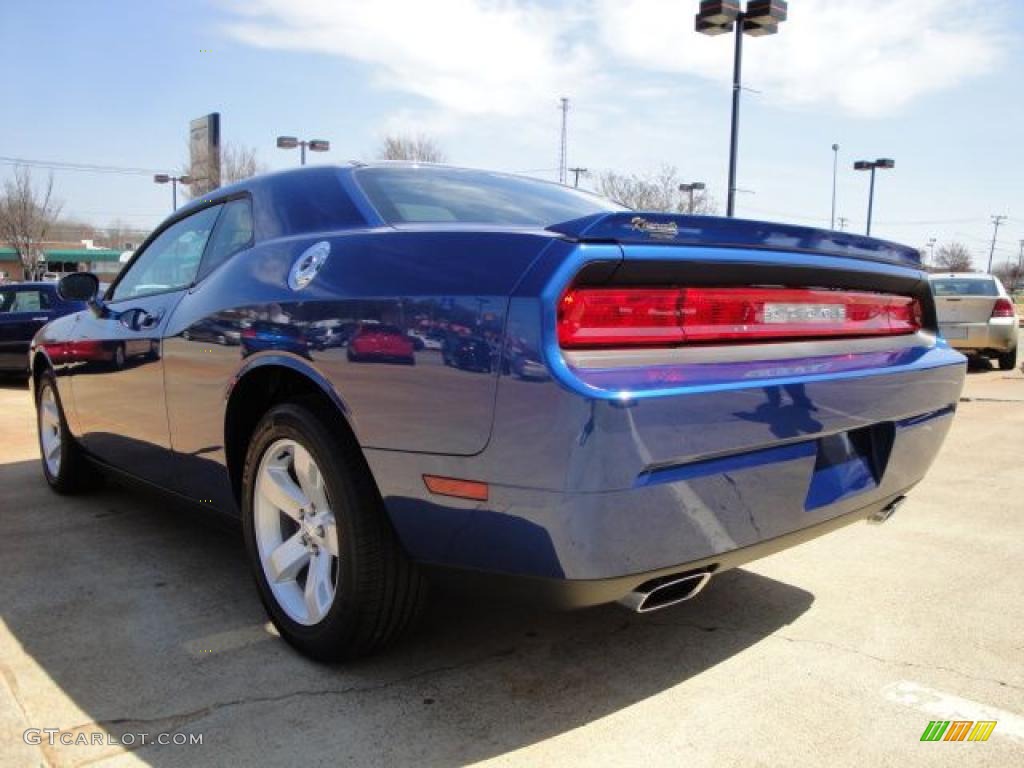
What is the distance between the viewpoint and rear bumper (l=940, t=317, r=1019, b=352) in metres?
11.3

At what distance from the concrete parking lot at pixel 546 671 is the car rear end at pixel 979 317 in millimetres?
8832

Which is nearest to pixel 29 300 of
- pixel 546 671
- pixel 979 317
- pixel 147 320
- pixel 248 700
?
pixel 147 320

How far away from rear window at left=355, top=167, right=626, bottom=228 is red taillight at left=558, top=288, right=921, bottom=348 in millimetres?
573

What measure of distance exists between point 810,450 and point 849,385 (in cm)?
24

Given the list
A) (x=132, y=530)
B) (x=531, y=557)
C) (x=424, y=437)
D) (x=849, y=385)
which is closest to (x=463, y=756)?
(x=531, y=557)

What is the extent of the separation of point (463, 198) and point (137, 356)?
1510 millimetres

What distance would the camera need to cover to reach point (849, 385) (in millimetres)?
2299

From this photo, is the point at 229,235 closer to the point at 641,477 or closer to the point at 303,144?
the point at 641,477

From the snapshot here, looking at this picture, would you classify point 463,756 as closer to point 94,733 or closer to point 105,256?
point 94,733

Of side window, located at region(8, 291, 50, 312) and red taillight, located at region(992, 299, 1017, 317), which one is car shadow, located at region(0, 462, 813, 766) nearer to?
side window, located at region(8, 291, 50, 312)

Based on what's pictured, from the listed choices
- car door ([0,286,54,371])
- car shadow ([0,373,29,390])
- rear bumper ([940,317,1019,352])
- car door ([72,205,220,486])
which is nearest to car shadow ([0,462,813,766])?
car door ([72,205,220,486])

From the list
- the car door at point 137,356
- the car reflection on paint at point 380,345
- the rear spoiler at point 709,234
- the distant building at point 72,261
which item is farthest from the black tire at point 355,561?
the distant building at point 72,261

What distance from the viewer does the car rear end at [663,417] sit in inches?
71.8

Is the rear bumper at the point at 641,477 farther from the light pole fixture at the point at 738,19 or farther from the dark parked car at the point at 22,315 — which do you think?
the dark parked car at the point at 22,315
